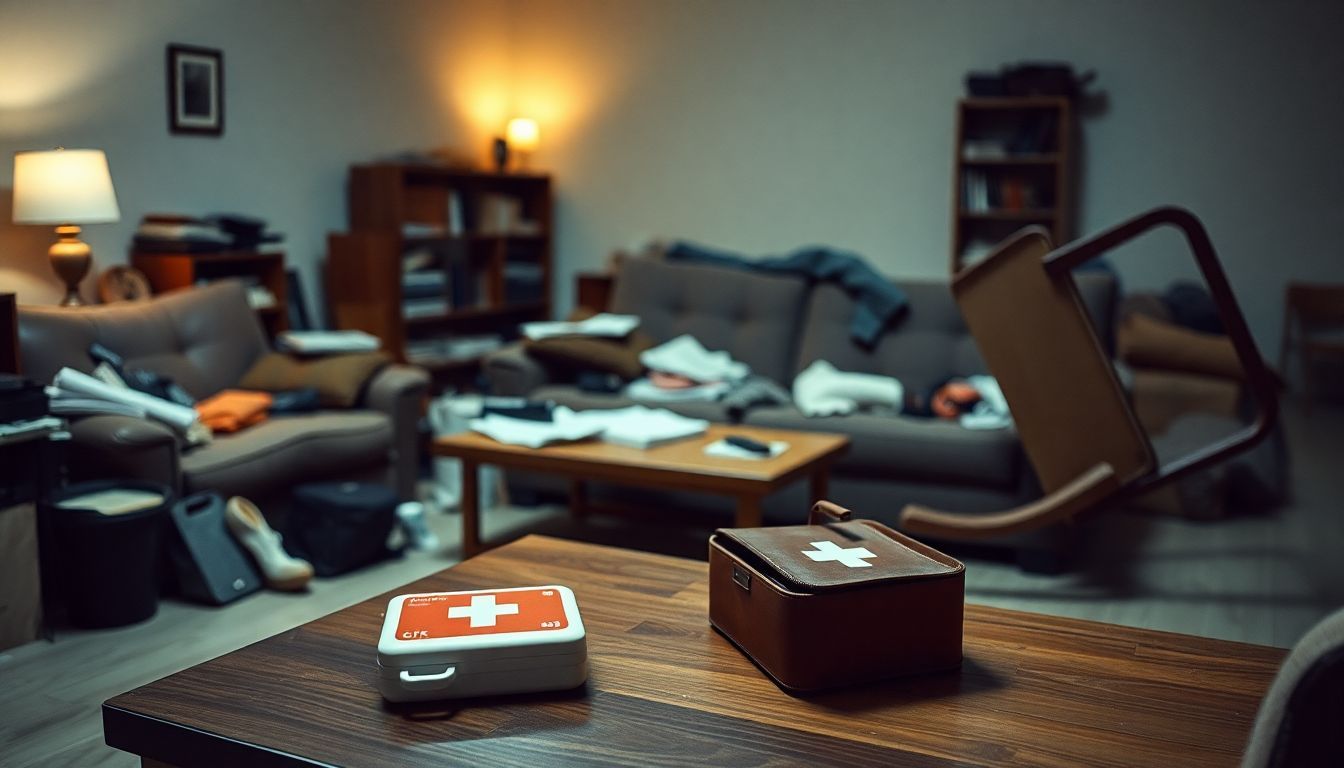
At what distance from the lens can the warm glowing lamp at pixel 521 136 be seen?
20.5ft

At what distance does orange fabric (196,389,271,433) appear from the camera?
353 centimetres

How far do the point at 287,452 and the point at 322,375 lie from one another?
0.49m

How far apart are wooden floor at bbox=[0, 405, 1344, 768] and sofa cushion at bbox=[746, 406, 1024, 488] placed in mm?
306

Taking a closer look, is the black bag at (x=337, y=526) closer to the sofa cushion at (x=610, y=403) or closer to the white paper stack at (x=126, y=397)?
the white paper stack at (x=126, y=397)

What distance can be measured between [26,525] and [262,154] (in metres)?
2.38

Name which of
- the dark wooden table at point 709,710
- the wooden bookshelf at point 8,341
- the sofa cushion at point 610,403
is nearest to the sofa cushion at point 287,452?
the wooden bookshelf at point 8,341

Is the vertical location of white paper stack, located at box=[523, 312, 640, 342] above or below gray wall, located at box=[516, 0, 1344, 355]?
below

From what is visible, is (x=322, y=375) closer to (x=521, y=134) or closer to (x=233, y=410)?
(x=233, y=410)

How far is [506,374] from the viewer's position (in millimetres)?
4270

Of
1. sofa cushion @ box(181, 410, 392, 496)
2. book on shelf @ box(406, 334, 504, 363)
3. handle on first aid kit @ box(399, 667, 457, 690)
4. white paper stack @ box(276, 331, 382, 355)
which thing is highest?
white paper stack @ box(276, 331, 382, 355)

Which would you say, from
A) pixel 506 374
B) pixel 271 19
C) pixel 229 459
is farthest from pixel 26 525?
pixel 271 19

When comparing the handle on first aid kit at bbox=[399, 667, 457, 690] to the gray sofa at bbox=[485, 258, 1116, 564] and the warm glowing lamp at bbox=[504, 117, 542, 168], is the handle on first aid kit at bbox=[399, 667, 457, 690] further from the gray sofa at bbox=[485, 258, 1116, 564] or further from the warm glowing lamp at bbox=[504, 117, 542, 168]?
the warm glowing lamp at bbox=[504, 117, 542, 168]

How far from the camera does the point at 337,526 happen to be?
3.35 metres

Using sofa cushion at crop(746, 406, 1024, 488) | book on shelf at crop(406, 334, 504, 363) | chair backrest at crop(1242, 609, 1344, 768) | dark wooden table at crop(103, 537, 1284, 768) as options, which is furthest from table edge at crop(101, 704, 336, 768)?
book on shelf at crop(406, 334, 504, 363)
